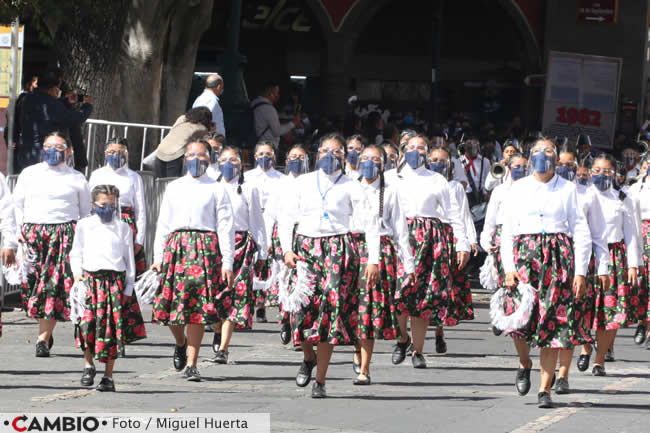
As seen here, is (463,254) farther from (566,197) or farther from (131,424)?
(131,424)

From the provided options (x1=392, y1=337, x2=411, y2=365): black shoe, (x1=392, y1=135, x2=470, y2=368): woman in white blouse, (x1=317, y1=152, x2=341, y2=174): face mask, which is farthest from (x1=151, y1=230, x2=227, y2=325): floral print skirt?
(x1=392, y1=135, x2=470, y2=368): woman in white blouse

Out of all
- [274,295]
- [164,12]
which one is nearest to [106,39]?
[164,12]

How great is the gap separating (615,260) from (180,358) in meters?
3.90

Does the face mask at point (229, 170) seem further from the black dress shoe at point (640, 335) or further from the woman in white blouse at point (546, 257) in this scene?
the black dress shoe at point (640, 335)

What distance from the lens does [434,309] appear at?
12.5 metres

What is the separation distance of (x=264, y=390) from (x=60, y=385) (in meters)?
1.47

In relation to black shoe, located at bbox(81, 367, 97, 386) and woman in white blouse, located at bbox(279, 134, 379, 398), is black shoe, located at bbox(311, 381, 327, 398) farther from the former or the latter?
black shoe, located at bbox(81, 367, 97, 386)

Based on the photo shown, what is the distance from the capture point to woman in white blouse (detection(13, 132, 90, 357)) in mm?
11922

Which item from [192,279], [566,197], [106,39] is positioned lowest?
[192,279]

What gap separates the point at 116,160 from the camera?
1277 cm

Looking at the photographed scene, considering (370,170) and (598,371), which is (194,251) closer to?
(370,170)

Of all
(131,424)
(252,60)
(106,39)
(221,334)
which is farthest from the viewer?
(252,60)

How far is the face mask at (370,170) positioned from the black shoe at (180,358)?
196cm

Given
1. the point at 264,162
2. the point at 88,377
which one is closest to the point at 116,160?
the point at 264,162
